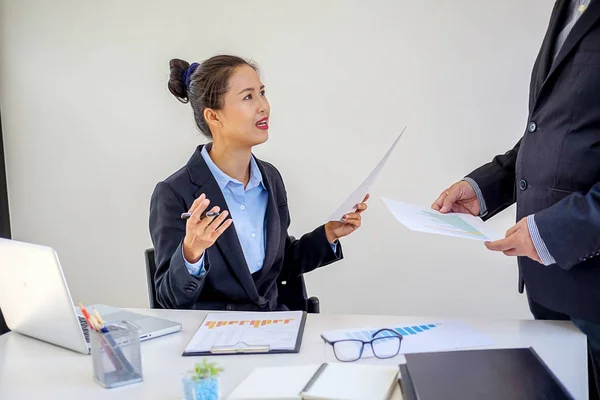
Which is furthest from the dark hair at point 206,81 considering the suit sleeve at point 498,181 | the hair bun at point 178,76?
the suit sleeve at point 498,181

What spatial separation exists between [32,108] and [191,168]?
1.71m

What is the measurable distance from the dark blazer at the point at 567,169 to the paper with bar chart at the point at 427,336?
0.70 ft

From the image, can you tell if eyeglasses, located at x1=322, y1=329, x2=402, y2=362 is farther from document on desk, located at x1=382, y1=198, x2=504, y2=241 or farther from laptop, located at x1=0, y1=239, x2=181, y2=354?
laptop, located at x1=0, y1=239, x2=181, y2=354

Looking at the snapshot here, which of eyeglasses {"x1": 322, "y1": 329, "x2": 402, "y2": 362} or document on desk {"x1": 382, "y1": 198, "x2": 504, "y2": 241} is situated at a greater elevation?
document on desk {"x1": 382, "y1": 198, "x2": 504, "y2": 241}

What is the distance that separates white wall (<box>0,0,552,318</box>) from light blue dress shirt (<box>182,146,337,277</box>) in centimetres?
→ 98

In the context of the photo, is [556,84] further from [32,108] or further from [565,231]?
[32,108]

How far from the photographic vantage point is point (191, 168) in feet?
6.09

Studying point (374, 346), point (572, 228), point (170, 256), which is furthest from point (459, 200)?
point (170, 256)

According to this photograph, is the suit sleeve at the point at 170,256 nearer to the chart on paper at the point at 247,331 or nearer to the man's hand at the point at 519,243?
the chart on paper at the point at 247,331

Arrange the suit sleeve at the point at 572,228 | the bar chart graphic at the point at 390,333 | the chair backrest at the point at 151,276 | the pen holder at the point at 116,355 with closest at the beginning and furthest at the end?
the pen holder at the point at 116,355, the suit sleeve at the point at 572,228, the bar chart graphic at the point at 390,333, the chair backrest at the point at 151,276

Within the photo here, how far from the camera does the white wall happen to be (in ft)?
9.00

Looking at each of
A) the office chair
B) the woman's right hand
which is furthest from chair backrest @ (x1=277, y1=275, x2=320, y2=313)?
the woman's right hand

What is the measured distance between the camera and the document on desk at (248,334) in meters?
1.34

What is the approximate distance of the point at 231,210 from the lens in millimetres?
1880
